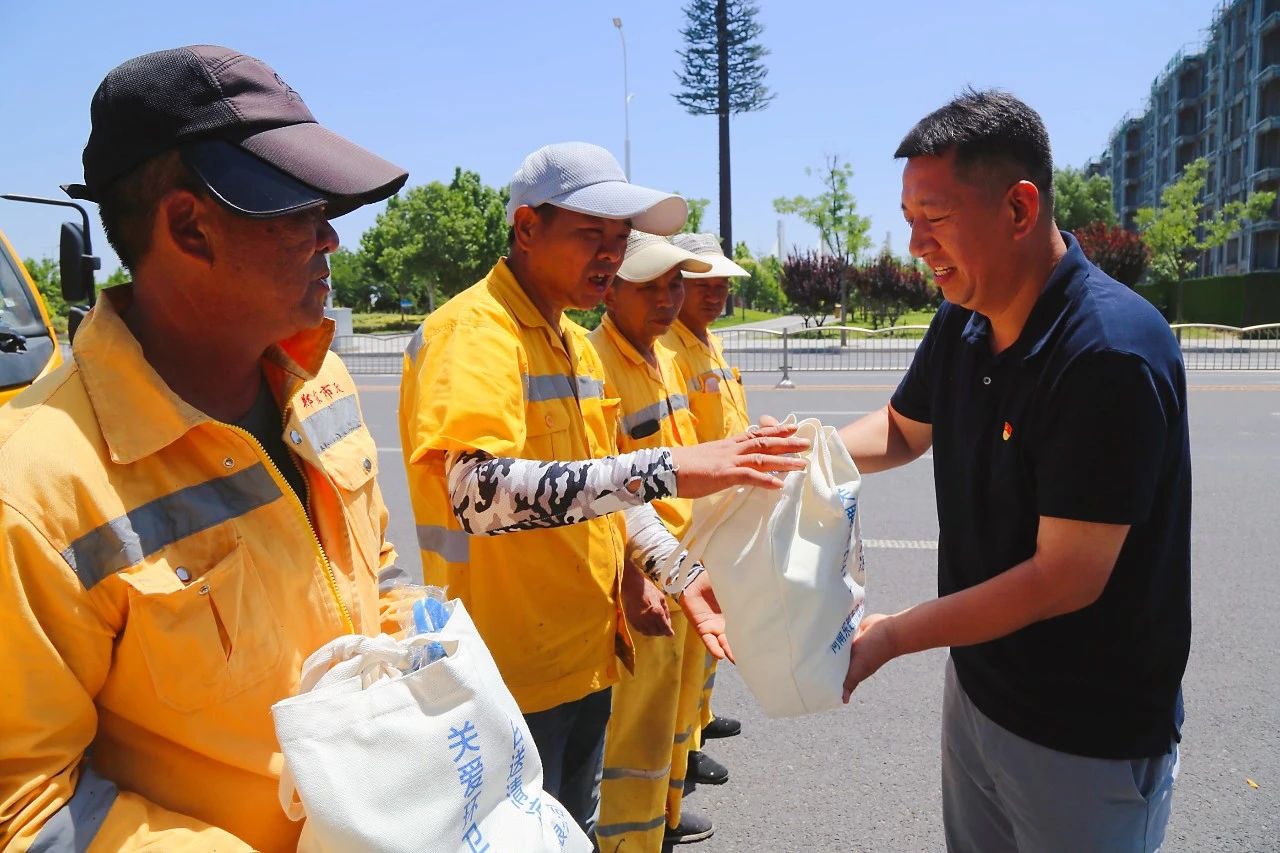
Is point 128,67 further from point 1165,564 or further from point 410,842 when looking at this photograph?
point 1165,564

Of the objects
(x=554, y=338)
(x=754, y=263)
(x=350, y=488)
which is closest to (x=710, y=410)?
(x=554, y=338)

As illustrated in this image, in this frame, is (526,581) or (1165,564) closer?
(1165,564)

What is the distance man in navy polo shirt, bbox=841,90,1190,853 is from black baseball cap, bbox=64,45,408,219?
1.24m

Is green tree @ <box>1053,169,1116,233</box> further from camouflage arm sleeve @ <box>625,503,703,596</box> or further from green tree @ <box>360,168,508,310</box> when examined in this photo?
camouflage arm sleeve @ <box>625,503,703,596</box>

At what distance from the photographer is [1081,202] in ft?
193

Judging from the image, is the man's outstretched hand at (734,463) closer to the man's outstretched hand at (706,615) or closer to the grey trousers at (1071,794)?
the man's outstretched hand at (706,615)

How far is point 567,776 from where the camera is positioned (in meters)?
2.51

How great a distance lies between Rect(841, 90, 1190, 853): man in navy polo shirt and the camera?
1.69 m

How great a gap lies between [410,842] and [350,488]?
2.24 ft

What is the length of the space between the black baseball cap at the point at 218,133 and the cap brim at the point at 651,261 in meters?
2.18

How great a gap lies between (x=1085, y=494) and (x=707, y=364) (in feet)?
9.01

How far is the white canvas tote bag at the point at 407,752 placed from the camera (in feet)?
3.68

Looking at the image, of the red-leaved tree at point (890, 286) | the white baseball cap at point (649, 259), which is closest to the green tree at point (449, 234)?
the red-leaved tree at point (890, 286)

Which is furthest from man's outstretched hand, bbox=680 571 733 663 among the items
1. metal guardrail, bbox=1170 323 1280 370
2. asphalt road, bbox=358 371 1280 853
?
metal guardrail, bbox=1170 323 1280 370
